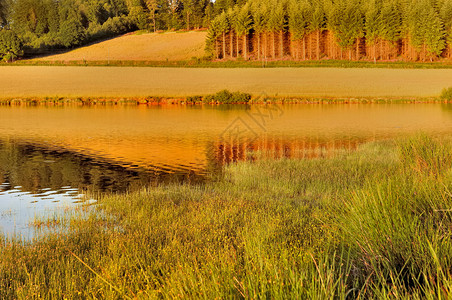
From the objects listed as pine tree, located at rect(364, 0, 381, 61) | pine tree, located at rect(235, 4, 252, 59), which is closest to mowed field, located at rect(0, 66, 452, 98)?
pine tree, located at rect(364, 0, 381, 61)

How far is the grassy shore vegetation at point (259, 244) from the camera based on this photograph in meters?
3.78

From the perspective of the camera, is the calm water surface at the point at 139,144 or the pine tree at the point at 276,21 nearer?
the calm water surface at the point at 139,144

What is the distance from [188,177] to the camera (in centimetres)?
1608

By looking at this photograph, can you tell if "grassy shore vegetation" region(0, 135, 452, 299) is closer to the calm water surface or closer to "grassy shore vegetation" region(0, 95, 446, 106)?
the calm water surface

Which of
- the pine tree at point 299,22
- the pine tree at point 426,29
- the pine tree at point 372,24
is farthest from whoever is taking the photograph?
the pine tree at point 299,22

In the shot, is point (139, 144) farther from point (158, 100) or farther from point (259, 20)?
point (259, 20)

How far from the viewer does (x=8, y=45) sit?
91688 mm

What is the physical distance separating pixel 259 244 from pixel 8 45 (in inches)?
4007

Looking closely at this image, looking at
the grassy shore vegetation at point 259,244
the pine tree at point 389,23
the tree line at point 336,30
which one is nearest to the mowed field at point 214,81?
the pine tree at point 389,23

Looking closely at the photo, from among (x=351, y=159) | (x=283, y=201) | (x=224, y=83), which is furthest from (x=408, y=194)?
(x=224, y=83)

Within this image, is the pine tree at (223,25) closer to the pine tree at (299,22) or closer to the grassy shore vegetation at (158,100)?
the pine tree at (299,22)

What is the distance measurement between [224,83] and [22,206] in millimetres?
54942

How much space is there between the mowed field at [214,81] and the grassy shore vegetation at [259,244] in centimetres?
4761

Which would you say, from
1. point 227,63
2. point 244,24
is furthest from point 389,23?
point 227,63
